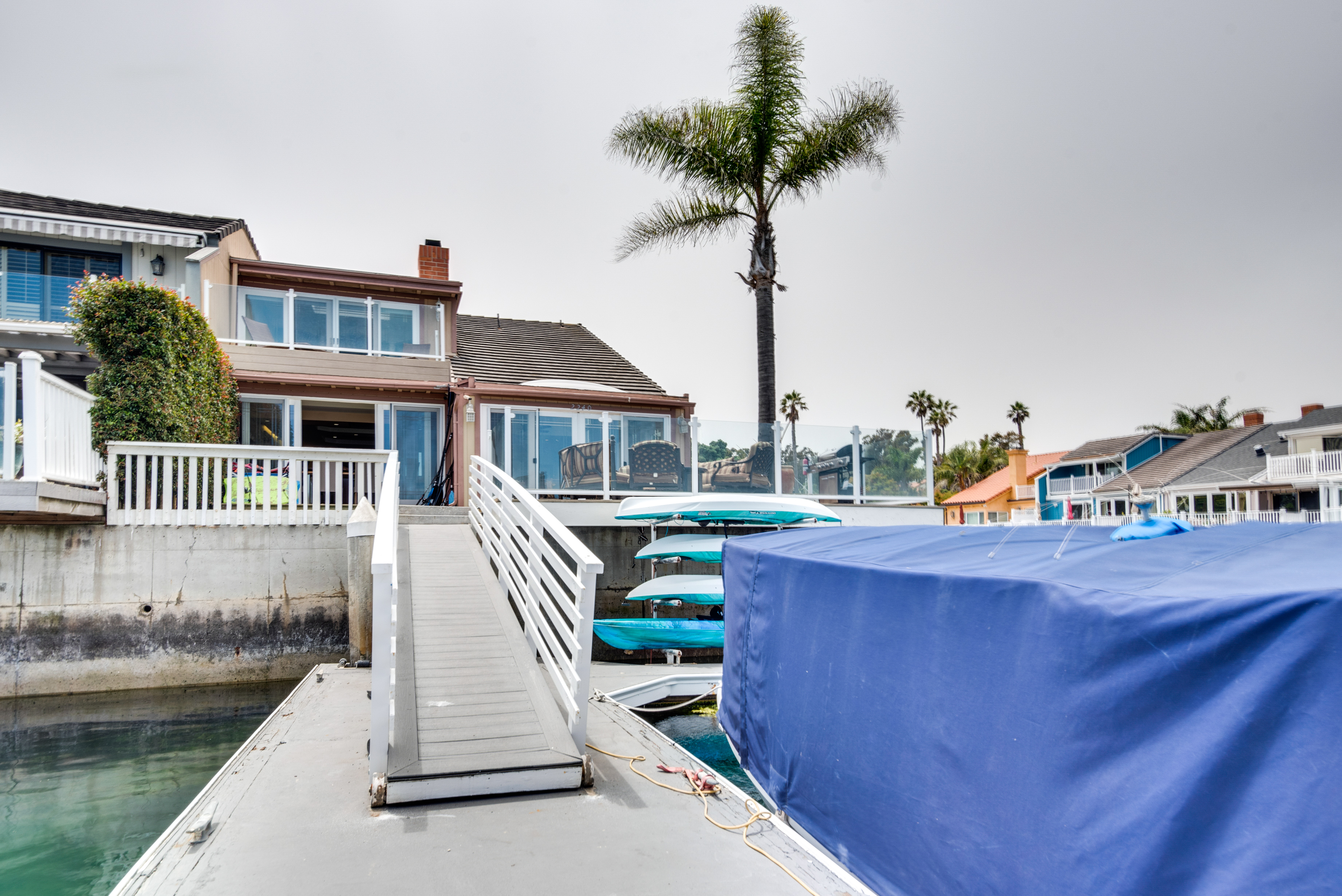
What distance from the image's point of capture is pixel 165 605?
10.4 meters

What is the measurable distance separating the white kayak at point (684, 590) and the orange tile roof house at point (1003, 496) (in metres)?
42.2

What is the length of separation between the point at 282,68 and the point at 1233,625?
1688 centimetres

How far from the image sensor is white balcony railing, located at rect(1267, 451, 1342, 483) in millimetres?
32625

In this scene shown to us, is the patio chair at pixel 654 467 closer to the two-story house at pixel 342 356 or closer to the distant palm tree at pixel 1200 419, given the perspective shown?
the two-story house at pixel 342 356

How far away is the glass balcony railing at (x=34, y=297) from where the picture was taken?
15750 mm

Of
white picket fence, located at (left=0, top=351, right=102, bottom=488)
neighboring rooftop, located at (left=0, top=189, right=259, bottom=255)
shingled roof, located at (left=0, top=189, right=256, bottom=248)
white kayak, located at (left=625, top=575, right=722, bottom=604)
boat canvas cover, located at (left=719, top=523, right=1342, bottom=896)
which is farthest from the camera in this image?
shingled roof, located at (left=0, top=189, right=256, bottom=248)

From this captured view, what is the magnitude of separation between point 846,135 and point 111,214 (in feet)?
56.8

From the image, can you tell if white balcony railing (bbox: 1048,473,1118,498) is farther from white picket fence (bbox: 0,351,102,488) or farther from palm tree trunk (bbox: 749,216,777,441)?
white picket fence (bbox: 0,351,102,488)

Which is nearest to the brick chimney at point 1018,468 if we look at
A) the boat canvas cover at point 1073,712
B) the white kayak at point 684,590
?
the white kayak at point 684,590

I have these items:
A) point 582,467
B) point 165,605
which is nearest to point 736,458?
point 582,467

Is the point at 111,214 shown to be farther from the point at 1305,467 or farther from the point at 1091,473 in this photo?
the point at 1091,473

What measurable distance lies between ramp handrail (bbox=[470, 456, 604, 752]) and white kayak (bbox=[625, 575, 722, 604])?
2.37 m

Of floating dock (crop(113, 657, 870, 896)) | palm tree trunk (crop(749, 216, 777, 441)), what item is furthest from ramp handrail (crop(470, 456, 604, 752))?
palm tree trunk (crop(749, 216, 777, 441))

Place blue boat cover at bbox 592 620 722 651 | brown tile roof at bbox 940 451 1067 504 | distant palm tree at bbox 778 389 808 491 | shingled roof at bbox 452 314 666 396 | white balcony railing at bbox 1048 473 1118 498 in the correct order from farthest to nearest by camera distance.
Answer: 1. distant palm tree at bbox 778 389 808 491
2. brown tile roof at bbox 940 451 1067 504
3. white balcony railing at bbox 1048 473 1118 498
4. shingled roof at bbox 452 314 666 396
5. blue boat cover at bbox 592 620 722 651
